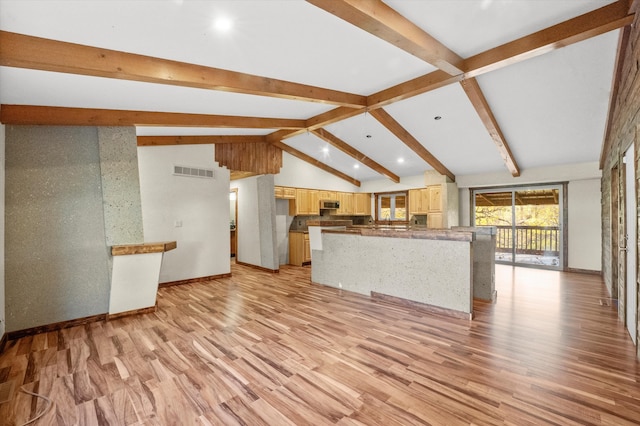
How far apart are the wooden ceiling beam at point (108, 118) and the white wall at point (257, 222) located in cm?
217

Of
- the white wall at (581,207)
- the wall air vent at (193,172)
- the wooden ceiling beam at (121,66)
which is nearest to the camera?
the wooden ceiling beam at (121,66)

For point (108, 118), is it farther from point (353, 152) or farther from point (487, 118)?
point (487, 118)

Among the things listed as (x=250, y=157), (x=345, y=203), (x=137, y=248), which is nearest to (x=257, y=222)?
(x=250, y=157)

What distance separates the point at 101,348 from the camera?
2.94m

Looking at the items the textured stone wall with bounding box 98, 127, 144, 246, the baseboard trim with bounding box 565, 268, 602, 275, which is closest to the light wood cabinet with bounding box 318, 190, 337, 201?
the textured stone wall with bounding box 98, 127, 144, 246

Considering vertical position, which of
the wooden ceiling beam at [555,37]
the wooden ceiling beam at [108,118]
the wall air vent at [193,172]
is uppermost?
→ the wooden ceiling beam at [555,37]

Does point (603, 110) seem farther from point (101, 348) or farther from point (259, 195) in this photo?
point (101, 348)

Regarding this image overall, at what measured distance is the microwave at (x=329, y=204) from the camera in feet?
27.3

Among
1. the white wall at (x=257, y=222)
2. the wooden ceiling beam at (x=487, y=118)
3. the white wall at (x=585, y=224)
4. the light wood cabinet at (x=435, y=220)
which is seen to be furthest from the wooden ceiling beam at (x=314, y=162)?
the white wall at (x=585, y=224)

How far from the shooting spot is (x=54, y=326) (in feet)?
11.4

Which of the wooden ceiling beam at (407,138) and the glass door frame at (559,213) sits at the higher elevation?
the wooden ceiling beam at (407,138)

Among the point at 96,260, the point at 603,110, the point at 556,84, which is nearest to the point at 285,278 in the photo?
the point at 96,260

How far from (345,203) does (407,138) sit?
351 cm

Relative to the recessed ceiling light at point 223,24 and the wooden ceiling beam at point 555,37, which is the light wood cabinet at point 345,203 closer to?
the wooden ceiling beam at point 555,37
